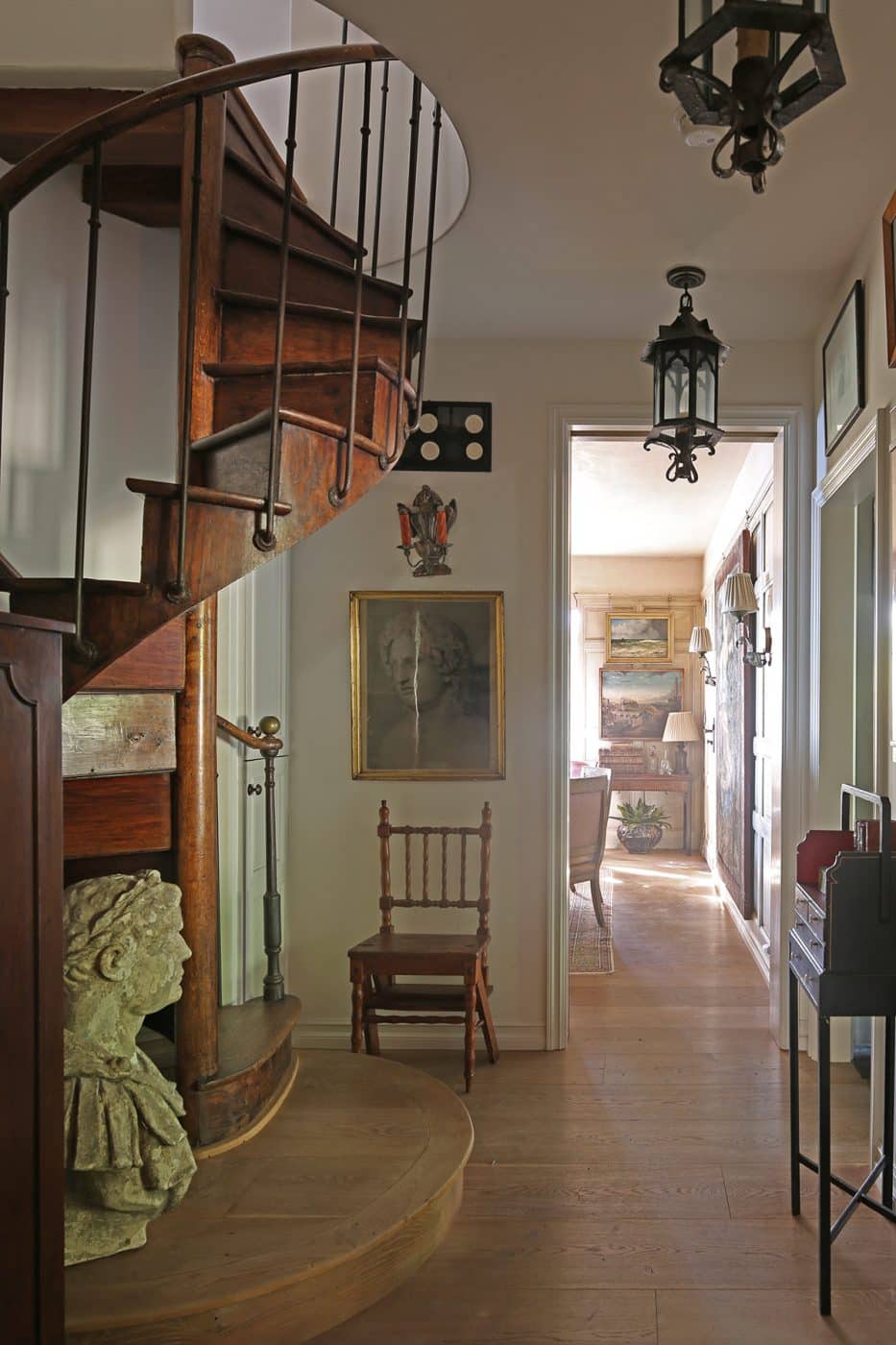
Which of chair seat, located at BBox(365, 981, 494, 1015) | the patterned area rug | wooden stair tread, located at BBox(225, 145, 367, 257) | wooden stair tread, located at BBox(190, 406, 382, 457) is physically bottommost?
the patterned area rug

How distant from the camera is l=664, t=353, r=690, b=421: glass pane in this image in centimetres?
291

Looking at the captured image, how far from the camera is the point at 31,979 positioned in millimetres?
1571

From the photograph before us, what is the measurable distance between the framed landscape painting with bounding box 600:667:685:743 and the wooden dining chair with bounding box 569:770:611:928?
119 inches

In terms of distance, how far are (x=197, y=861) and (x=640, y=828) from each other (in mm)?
6710

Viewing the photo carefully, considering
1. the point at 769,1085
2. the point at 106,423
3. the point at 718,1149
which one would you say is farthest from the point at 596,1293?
the point at 106,423

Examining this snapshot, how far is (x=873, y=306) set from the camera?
9.78 feet

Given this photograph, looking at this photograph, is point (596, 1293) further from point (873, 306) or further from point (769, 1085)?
point (873, 306)

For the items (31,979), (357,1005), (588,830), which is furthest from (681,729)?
(31,979)

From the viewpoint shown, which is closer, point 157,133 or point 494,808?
point 157,133

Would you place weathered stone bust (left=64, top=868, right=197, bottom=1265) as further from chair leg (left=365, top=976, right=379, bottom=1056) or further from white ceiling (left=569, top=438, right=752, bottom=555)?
white ceiling (left=569, top=438, right=752, bottom=555)

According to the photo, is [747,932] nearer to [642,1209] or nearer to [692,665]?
[642,1209]

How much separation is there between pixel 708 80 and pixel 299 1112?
2614mm

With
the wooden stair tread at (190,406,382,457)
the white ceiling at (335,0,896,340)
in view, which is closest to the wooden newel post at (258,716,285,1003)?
the wooden stair tread at (190,406,382,457)

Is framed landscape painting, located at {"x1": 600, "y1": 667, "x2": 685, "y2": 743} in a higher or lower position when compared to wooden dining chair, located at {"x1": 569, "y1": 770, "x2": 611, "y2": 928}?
higher
